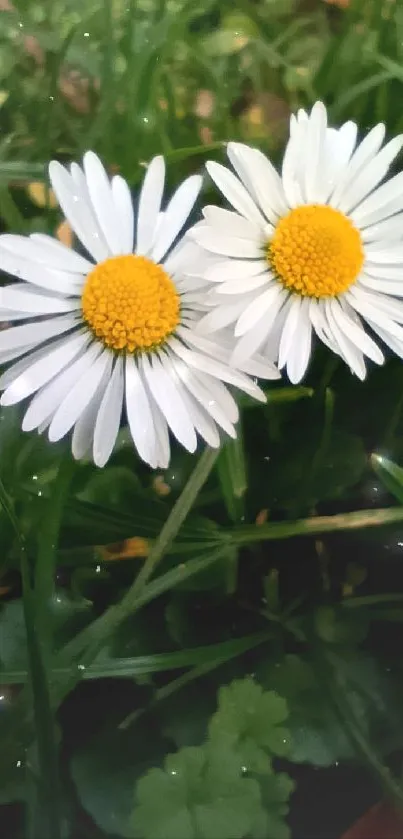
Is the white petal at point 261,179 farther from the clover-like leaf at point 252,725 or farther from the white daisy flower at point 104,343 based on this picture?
the clover-like leaf at point 252,725

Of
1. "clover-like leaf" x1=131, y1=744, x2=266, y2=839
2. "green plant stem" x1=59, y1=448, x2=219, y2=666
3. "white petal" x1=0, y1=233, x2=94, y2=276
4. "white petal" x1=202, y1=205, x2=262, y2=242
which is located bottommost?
"clover-like leaf" x1=131, y1=744, x2=266, y2=839

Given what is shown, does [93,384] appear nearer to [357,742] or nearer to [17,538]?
[17,538]

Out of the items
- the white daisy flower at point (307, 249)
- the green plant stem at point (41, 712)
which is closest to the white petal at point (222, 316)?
the white daisy flower at point (307, 249)

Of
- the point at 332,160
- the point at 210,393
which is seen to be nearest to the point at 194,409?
the point at 210,393

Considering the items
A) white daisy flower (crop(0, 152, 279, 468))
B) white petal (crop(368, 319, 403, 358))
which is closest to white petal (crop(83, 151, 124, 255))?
white daisy flower (crop(0, 152, 279, 468))

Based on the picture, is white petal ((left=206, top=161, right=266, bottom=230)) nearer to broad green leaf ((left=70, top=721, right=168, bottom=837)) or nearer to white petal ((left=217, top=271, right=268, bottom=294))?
white petal ((left=217, top=271, right=268, bottom=294))

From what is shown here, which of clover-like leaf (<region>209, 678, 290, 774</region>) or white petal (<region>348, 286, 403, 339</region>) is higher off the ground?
white petal (<region>348, 286, 403, 339</region>)

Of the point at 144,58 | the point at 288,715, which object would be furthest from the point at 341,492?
the point at 144,58
